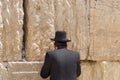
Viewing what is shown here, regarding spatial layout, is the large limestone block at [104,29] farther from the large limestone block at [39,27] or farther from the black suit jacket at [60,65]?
the black suit jacket at [60,65]

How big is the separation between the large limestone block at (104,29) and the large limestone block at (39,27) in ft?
2.61

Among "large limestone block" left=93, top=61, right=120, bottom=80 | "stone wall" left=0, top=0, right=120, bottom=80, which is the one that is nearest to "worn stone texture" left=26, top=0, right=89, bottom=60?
"stone wall" left=0, top=0, right=120, bottom=80

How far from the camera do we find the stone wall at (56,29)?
24.7 feet

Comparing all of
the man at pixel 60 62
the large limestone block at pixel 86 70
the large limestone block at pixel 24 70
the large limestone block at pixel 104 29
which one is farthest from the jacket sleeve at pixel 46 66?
the large limestone block at pixel 104 29

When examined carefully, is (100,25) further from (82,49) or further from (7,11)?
(7,11)

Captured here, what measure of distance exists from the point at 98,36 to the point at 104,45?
21 centimetres

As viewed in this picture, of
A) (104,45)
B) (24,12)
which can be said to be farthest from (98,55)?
(24,12)

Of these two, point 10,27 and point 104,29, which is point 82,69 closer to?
point 104,29

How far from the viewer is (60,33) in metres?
6.99

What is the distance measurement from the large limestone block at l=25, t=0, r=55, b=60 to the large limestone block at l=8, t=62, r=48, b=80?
5.5 inches

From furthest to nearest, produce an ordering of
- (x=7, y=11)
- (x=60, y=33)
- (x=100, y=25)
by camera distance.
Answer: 1. (x=100, y=25)
2. (x=7, y=11)
3. (x=60, y=33)

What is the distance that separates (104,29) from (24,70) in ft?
Answer: 5.44

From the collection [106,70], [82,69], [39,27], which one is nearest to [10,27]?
[39,27]

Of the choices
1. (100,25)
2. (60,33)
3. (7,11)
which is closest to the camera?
(60,33)
